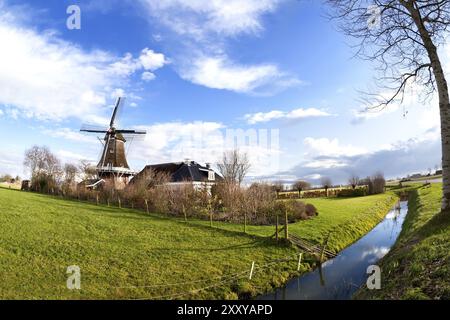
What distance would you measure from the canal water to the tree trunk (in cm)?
453

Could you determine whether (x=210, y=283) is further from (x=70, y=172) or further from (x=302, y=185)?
(x=302, y=185)

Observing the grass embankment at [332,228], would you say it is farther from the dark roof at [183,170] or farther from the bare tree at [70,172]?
the bare tree at [70,172]

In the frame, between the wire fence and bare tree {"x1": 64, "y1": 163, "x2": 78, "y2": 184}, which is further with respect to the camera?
bare tree {"x1": 64, "y1": 163, "x2": 78, "y2": 184}

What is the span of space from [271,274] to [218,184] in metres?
16.7

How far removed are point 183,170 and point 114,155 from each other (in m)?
11.5

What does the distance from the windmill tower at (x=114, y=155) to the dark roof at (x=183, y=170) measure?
182 inches

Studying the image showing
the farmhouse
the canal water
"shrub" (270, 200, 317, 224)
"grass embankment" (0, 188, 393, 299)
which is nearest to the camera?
"grass embankment" (0, 188, 393, 299)

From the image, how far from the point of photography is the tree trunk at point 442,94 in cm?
1151

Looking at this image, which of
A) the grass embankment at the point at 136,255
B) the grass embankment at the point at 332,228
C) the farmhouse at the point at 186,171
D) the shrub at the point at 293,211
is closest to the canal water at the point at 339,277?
the grass embankment at the point at 136,255

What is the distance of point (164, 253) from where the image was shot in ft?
49.2

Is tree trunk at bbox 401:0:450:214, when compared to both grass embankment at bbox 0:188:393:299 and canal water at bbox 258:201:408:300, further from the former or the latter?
grass embankment at bbox 0:188:393:299

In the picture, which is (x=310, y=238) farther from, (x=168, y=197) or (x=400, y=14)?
(x=168, y=197)

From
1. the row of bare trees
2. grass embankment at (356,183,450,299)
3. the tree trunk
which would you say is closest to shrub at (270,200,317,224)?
the tree trunk

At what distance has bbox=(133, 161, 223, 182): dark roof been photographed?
43094 mm
